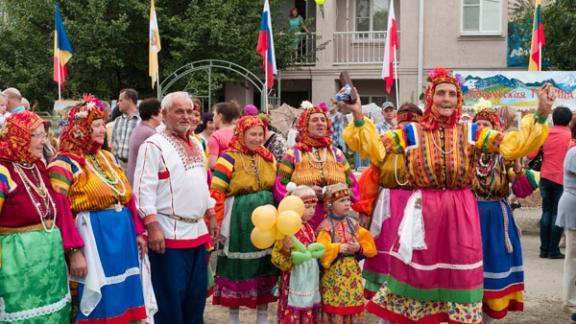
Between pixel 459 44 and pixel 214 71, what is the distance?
7390 millimetres

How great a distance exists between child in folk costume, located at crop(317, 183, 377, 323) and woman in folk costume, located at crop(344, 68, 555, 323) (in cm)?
55

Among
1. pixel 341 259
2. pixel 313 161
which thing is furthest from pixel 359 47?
pixel 341 259

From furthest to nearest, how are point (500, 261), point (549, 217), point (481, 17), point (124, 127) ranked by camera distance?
point (481, 17)
point (549, 217)
point (124, 127)
point (500, 261)

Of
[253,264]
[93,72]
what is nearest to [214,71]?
[93,72]

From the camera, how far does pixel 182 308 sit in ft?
17.1

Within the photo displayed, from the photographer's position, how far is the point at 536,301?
7.20 meters

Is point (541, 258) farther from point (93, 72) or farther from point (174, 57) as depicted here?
point (93, 72)

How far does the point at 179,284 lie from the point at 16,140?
165 cm

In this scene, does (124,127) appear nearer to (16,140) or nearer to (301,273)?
(301,273)

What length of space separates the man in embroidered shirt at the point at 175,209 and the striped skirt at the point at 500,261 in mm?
2334

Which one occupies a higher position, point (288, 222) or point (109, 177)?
point (109, 177)

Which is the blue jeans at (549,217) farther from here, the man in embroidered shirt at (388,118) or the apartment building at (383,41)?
the apartment building at (383,41)

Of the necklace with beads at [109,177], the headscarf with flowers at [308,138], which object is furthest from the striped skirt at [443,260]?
the necklace with beads at [109,177]

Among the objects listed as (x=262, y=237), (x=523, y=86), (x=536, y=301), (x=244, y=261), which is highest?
(x=523, y=86)
